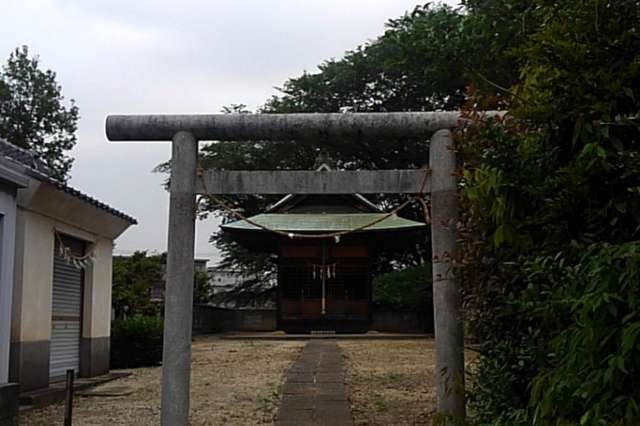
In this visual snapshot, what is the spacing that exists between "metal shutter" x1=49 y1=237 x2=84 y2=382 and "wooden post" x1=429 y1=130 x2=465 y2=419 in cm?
663

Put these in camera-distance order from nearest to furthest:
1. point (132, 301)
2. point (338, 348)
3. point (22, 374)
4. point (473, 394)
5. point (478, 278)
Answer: point (478, 278) < point (473, 394) < point (22, 374) < point (338, 348) < point (132, 301)

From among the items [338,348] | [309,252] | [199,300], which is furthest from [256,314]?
[338,348]

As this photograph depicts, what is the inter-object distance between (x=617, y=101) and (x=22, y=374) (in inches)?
323

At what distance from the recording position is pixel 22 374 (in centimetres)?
927

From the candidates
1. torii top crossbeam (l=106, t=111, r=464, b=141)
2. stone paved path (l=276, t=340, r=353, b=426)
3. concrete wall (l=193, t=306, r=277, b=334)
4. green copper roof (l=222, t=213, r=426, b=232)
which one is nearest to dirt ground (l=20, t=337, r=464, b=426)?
stone paved path (l=276, t=340, r=353, b=426)

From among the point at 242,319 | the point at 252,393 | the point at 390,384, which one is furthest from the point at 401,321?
the point at 252,393

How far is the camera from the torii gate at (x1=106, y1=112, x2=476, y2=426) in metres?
5.82

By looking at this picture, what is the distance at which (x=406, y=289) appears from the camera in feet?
87.2

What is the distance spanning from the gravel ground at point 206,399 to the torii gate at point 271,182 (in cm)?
226

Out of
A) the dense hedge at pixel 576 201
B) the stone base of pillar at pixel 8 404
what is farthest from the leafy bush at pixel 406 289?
the dense hedge at pixel 576 201

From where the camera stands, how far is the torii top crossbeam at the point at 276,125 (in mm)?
6016

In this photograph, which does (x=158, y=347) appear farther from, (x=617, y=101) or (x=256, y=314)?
(x=256, y=314)

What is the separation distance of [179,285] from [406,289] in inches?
835

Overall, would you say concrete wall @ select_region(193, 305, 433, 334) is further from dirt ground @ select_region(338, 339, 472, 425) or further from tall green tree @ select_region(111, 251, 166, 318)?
dirt ground @ select_region(338, 339, 472, 425)
